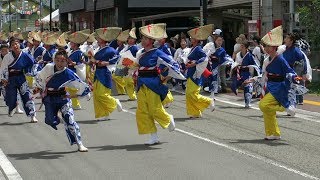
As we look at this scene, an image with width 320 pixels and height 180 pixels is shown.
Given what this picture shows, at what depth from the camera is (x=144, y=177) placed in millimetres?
7867

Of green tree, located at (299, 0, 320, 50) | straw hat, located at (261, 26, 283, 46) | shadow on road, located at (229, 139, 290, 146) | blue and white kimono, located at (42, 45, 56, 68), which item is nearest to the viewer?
shadow on road, located at (229, 139, 290, 146)

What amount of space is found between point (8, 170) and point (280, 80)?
4.65m

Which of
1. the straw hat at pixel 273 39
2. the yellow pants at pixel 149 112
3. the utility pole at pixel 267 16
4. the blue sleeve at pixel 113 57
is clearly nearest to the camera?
the yellow pants at pixel 149 112

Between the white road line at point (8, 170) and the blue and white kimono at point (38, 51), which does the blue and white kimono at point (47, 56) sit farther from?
the white road line at point (8, 170)

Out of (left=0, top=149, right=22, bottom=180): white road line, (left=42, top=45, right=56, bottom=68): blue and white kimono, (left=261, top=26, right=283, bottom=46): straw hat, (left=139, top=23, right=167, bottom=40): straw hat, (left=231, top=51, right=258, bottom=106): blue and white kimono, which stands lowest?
(left=0, top=149, right=22, bottom=180): white road line

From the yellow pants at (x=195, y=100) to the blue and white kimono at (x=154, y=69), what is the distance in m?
3.11

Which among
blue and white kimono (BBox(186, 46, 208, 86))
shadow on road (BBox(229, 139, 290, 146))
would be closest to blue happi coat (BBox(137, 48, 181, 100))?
shadow on road (BBox(229, 139, 290, 146))

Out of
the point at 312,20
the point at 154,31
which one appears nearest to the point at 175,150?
the point at 154,31

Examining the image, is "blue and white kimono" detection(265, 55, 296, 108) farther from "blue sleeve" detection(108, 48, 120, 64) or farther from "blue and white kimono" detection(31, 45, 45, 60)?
"blue and white kimono" detection(31, 45, 45, 60)

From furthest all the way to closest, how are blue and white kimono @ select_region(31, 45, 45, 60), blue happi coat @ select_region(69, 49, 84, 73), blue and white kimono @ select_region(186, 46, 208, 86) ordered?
blue and white kimono @ select_region(31, 45, 45, 60), blue happi coat @ select_region(69, 49, 84, 73), blue and white kimono @ select_region(186, 46, 208, 86)

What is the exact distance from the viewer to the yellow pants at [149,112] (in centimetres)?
1012

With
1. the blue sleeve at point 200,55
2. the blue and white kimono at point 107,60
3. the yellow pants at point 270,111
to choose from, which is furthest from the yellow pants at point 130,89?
the yellow pants at point 270,111

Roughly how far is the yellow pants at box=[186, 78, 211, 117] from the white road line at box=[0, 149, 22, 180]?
4.98 m

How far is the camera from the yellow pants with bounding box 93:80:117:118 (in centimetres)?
1337
